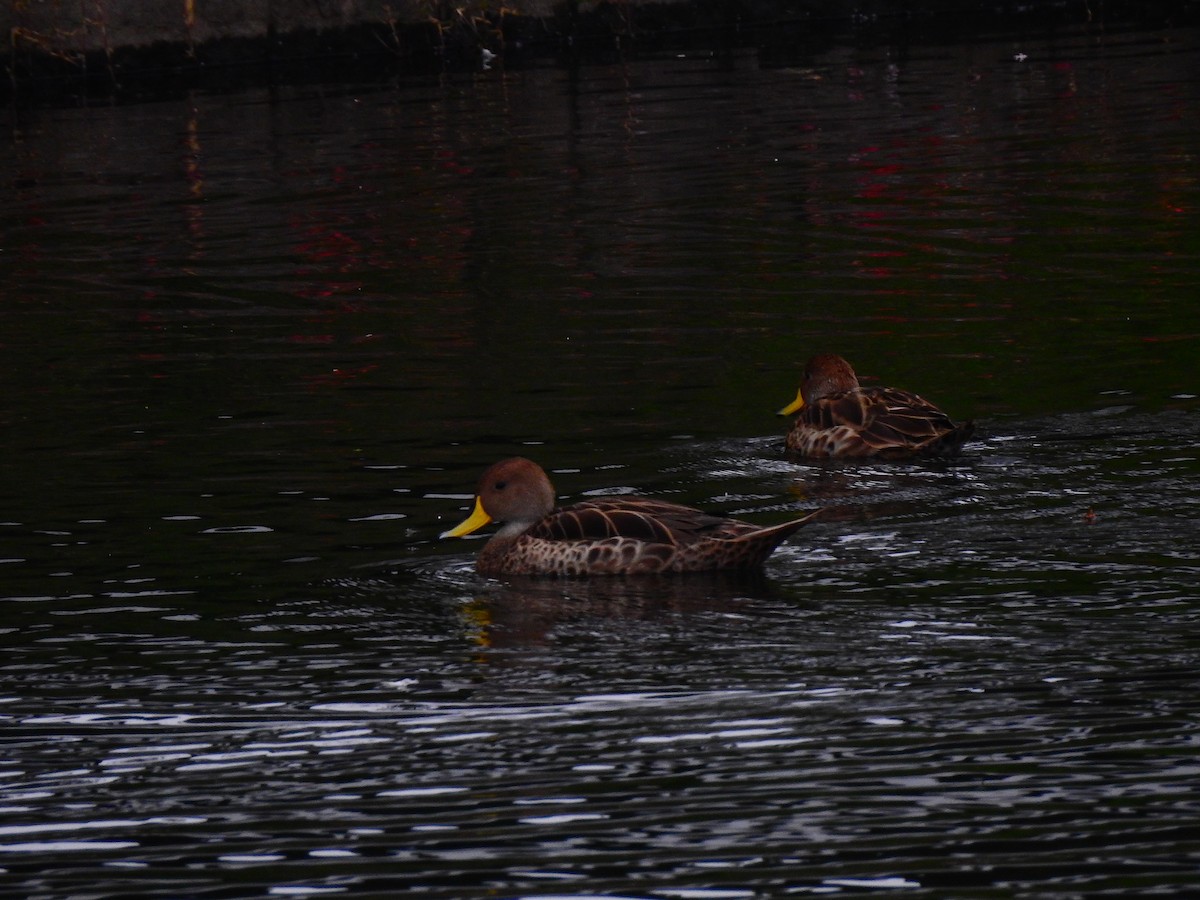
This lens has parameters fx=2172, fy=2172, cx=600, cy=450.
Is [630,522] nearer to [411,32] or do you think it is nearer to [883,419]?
[883,419]

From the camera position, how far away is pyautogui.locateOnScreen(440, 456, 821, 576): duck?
392 inches

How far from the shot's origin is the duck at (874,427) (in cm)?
1205

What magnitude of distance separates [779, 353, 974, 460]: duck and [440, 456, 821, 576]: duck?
2072mm

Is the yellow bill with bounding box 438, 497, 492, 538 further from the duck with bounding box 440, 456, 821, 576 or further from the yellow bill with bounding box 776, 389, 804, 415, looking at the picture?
the yellow bill with bounding box 776, 389, 804, 415

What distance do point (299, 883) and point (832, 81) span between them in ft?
89.3

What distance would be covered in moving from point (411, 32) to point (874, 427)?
27.4m

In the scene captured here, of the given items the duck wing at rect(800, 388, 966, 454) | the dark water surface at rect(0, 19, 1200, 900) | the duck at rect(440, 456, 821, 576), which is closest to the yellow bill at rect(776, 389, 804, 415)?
the dark water surface at rect(0, 19, 1200, 900)

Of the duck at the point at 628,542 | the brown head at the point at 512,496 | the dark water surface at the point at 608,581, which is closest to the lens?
the dark water surface at the point at 608,581

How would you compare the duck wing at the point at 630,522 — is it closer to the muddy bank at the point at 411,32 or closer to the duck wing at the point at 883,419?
the duck wing at the point at 883,419

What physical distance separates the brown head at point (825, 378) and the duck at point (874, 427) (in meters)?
0.13

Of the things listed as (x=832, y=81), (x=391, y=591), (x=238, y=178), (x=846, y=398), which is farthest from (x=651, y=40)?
(x=391, y=591)

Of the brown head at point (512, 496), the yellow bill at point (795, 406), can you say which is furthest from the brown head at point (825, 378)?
→ the brown head at point (512, 496)

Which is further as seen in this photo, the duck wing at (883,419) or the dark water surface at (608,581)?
the duck wing at (883,419)

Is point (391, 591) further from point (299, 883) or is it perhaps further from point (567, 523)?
point (299, 883)
